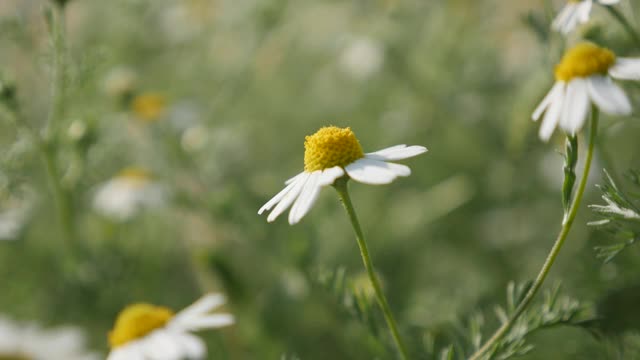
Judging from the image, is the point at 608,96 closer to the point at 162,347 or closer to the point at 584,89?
the point at 584,89

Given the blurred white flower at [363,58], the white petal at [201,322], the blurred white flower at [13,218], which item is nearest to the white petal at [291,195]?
the white petal at [201,322]

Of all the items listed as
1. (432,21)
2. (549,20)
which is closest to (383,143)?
(432,21)

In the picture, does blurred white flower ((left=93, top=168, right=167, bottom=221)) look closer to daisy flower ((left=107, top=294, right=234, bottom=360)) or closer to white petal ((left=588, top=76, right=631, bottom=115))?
daisy flower ((left=107, top=294, right=234, bottom=360))

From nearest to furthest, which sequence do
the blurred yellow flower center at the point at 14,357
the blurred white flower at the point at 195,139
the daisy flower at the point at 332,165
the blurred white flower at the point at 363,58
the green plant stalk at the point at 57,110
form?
1. the daisy flower at the point at 332,165
2. the blurred yellow flower center at the point at 14,357
3. the green plant stalk at the point at 57,110
4. the blurred white flower at the point at 195,139
5. the blurred white flower at the point at 363,58

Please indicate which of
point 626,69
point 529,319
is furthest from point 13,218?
point 626,69

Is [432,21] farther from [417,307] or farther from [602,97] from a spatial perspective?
[602,97]

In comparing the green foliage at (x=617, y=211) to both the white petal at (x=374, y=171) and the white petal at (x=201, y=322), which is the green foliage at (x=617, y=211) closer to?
the white petal at (x=374, y=171)

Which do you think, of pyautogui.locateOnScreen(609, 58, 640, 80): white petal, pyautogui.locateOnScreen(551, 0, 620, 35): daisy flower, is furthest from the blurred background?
pyautogui.locateOnScreen(609, 58, 640, 80): white petal
